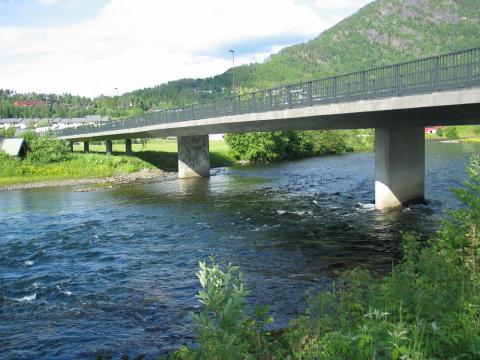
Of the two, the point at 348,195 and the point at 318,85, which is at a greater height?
the point at 318,85

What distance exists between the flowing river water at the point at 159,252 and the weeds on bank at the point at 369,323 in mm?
1117

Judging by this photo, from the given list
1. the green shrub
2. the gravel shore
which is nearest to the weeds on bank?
the green shrub

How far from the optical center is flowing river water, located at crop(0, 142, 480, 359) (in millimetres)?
12734

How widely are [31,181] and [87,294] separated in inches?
1647

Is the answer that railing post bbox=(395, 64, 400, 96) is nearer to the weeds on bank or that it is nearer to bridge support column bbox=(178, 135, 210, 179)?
the weeds on bank

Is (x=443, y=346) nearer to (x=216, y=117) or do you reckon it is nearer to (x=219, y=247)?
(x=219, y=247)

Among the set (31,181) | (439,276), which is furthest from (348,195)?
(31,181)

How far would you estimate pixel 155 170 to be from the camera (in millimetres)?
62094

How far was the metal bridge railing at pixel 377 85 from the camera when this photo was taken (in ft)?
→ 58.8

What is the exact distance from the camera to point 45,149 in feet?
203

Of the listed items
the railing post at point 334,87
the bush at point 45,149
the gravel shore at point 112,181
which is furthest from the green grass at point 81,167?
the railing post at point 334,87

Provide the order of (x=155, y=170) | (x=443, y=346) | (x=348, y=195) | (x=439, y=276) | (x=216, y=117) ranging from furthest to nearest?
(x=155, y=170)
(x=216, y=117)
(x=348, y=195)
(x=439, y=276)
(x=443, y=346)

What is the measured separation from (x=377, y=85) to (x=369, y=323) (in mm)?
18168

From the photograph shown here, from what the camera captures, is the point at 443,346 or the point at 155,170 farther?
the point at 155,170
